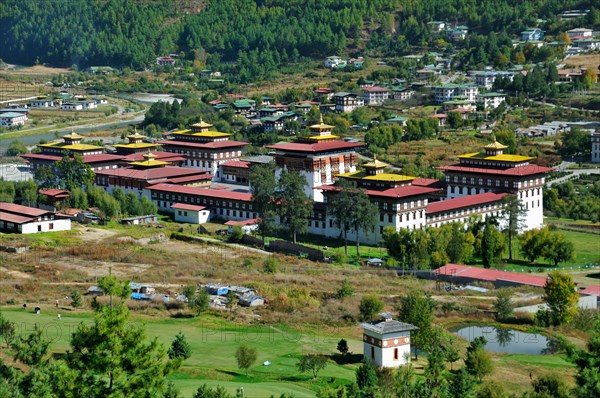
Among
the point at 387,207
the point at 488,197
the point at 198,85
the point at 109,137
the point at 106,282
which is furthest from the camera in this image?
the point at 198,85

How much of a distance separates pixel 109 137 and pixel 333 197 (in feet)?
142

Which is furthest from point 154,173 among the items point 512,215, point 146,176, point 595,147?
point 595,147

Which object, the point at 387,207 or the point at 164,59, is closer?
the point at 387,207

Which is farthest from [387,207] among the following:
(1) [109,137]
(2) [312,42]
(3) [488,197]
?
(2) [312,42]

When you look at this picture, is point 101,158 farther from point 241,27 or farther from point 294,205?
point 241,27

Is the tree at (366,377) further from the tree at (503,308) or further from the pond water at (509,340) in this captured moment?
the tree at (503,308)

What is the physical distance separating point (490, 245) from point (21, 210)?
74.3 feet

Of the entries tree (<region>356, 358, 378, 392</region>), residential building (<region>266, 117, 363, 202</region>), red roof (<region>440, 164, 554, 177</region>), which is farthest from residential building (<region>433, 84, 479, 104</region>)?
tree (<region>356, 358, 378, 392</region>)

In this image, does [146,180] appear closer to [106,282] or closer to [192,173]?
[192,173]

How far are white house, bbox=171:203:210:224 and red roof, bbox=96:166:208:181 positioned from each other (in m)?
4.47

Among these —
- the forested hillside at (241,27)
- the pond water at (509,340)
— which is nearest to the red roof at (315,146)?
the pond water at (509,340)

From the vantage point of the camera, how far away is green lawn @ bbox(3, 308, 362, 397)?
30062 mm

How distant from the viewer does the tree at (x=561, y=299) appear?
38.9m

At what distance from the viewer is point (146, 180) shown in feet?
211
